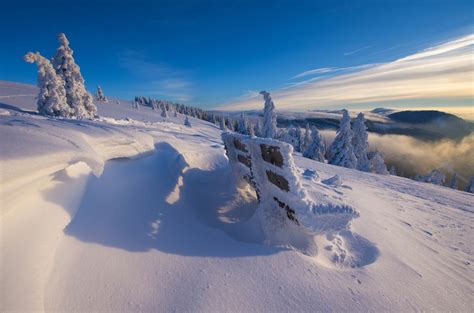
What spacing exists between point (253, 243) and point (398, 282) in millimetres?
2768

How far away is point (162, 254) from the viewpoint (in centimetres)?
408

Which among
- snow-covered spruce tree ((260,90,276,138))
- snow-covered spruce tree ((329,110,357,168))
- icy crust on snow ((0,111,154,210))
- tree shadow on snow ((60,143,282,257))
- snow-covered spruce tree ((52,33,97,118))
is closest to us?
icy crust on snow ((0,111,154,210))

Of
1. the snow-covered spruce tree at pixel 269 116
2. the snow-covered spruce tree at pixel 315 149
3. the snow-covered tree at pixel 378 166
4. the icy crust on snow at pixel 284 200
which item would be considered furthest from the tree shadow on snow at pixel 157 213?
the snow-covered tree at pixel 378 166

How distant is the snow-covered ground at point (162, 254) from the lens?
323cm

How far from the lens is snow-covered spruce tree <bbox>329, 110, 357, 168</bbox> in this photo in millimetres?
32156

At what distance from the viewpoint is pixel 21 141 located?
4.35 m

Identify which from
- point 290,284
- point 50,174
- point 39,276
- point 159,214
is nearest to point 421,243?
point 290,284

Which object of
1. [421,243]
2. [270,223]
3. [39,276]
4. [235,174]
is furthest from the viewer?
[235,174]

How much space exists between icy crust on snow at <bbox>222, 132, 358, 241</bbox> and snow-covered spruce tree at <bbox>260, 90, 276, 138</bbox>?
38.1 m

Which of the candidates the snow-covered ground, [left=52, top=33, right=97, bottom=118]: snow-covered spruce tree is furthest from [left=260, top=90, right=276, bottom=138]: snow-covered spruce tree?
the snow-covered ground

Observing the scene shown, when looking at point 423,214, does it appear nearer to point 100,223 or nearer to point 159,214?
point 159,214

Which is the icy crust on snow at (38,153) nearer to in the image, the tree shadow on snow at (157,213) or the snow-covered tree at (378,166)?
the tree shadow on snow at (157,213)

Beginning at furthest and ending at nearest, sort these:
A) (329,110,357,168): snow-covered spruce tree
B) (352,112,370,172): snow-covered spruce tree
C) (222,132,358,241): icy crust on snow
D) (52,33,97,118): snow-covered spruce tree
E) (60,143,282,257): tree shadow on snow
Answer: (352,112,370,172): snow-covered spruce tree
(329,110,357,168): snow-covered spruce tree
(52,33,97,118): snow-covered spruce tree
(222,132,358,241): icy crust on snow
(60,143,282,257): tree shadow on snow

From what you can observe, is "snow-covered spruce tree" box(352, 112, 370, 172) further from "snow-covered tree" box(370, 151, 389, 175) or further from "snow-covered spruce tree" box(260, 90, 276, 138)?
"snow-covered spruce tree" box(260, 90, 276, 138)
